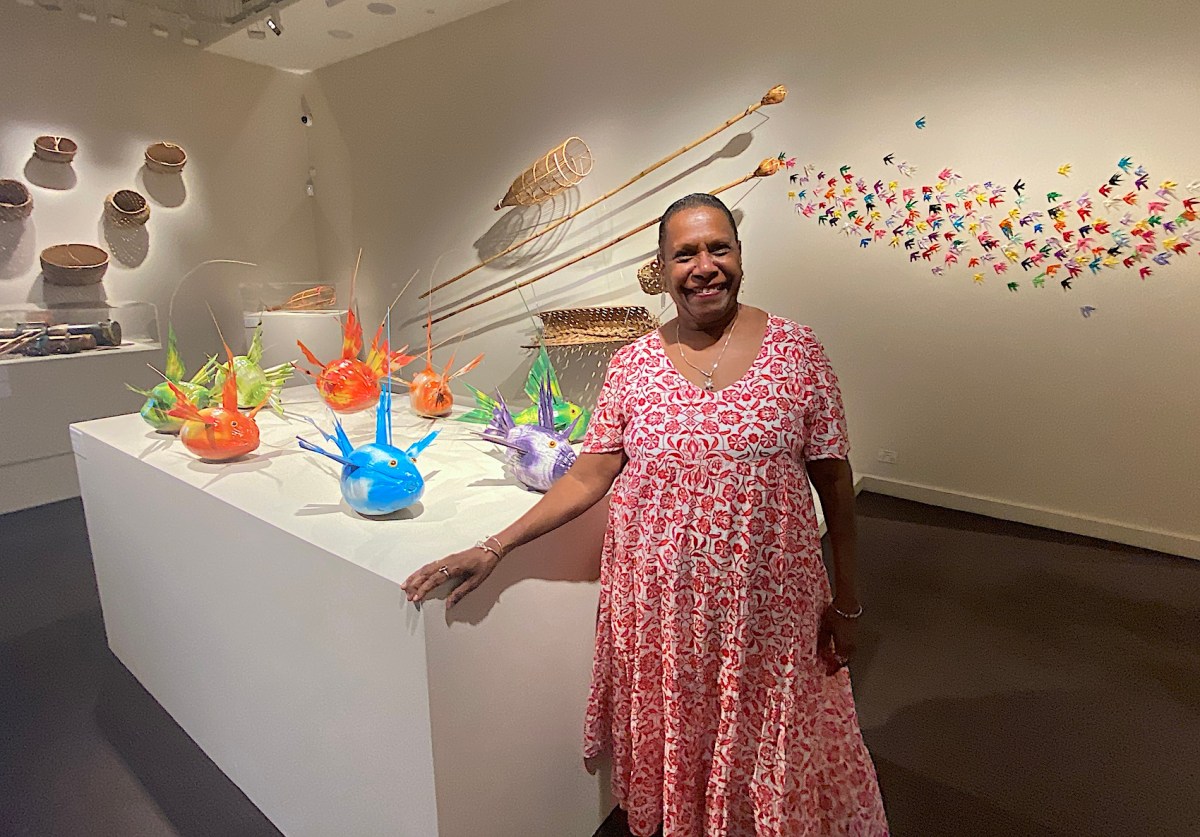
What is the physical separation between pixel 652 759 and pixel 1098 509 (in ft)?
8.64

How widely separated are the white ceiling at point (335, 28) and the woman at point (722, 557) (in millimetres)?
3857

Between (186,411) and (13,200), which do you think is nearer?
(186,411)

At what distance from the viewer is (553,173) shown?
3994mm

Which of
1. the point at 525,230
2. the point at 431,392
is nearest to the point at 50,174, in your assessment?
the point at 525,230

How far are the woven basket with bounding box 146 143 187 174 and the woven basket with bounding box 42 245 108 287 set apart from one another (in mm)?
660

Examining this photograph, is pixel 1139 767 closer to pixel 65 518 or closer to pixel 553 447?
pixel 553 447

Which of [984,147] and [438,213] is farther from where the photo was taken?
[438,213]

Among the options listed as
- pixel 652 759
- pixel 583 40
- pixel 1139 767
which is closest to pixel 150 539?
pixel 652 759

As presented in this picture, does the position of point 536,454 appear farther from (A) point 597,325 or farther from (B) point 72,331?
(B) point 72,331

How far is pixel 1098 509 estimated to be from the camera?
119 inches

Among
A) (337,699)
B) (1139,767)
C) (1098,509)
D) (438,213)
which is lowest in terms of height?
(1139,767)

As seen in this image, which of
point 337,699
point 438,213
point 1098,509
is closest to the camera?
point 337,699

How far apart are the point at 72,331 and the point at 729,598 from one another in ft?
13.2

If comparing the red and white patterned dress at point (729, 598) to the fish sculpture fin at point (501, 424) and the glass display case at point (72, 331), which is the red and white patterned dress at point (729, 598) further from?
the glass display case at point (72, 331)
